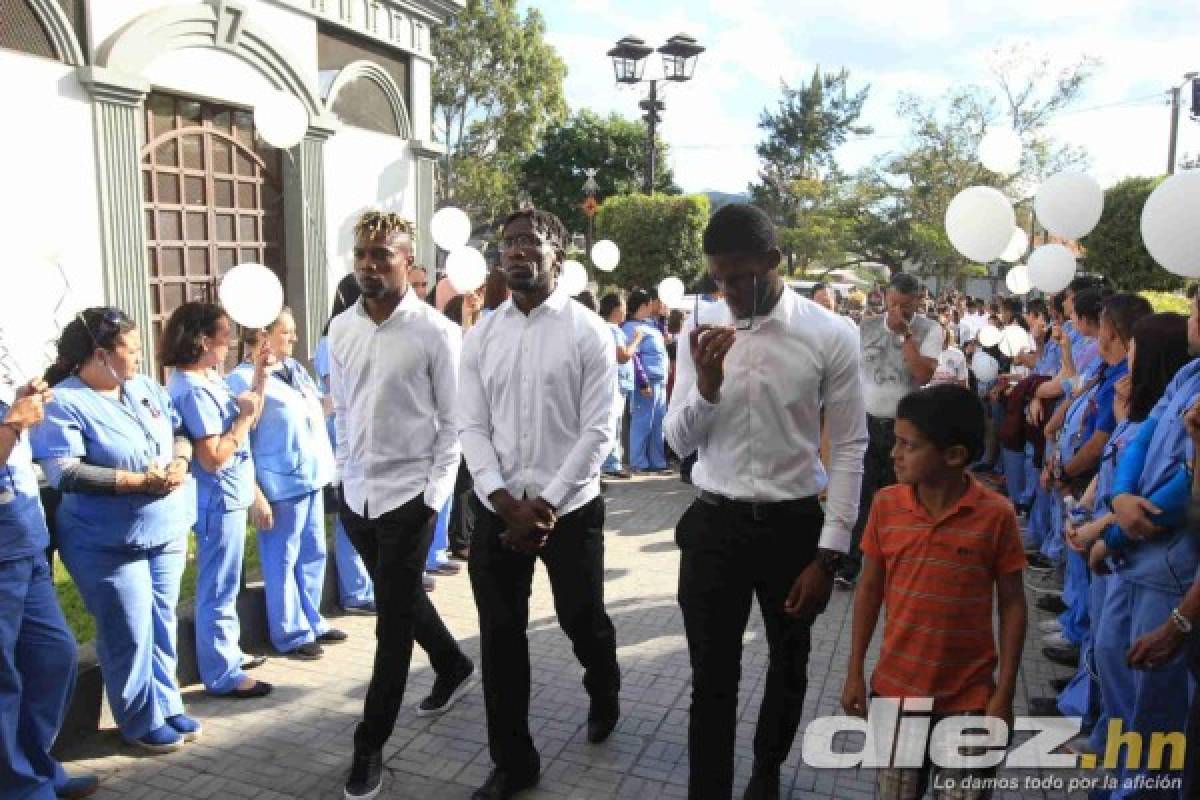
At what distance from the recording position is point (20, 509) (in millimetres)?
3002

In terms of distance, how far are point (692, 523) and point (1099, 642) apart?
153 cm

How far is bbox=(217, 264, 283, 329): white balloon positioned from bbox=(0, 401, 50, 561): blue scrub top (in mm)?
1281

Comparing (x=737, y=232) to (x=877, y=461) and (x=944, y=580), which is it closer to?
(x=944, y=580)

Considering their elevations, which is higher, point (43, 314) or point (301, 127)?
point (301, 127)

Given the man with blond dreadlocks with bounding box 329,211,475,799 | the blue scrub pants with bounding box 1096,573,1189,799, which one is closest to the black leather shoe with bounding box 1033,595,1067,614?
the blue scrub pants with bounding box 1096,573,1189,799

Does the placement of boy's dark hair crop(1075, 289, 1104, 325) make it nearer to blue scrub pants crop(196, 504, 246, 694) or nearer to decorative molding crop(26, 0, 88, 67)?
blue scrub pants crop(196, 504, 246, 694)

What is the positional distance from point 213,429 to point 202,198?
6.57m

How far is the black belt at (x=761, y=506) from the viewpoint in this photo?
2.88m

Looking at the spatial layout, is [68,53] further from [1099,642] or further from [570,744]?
[1099,642]

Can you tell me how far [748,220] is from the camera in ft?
8.96

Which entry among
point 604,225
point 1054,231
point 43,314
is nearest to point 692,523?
point 43,314

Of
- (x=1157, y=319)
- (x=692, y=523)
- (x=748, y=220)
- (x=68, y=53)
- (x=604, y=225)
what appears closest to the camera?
(x=748, y=220)

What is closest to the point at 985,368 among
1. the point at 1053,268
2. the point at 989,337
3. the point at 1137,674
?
the point at 989,337

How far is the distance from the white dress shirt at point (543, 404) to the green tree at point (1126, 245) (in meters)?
12.9
